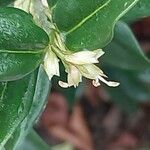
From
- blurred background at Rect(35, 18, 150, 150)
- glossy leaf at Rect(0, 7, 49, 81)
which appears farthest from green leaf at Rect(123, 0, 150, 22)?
blurred background at Rect(35, 18, 150, 150)

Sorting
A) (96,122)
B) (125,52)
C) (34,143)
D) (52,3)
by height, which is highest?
(52,3)

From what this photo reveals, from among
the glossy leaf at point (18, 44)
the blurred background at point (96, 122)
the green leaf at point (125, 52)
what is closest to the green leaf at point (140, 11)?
the green leaf at point (125, 52)

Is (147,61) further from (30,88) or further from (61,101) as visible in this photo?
(61,101)

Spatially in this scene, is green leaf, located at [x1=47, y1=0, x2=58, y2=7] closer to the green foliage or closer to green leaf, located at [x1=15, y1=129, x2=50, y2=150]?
the green foliage

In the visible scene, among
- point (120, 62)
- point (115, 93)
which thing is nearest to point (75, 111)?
point (115, 93)

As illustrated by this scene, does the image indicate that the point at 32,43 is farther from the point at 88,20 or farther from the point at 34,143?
the point at 34,143

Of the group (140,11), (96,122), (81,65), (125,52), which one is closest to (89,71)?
(81,65)
